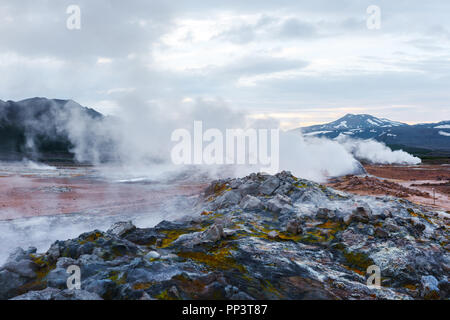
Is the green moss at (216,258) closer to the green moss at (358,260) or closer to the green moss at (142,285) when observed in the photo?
the green moss at (142,285)

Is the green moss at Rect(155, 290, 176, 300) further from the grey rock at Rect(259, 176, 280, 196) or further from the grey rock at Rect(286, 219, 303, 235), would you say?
the grey rock at Rect(259, 176, 280, 196)

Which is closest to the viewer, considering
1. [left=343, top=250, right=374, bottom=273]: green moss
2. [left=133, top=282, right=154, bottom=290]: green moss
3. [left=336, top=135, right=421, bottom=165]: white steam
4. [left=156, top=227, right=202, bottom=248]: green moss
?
[left=133, top=282, right=154, bottom=290]: green moss

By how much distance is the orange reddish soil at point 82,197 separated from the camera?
59.9 feet

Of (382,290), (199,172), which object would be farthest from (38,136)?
(382,290)

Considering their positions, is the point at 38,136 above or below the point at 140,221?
above

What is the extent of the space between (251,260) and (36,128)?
86701 mm

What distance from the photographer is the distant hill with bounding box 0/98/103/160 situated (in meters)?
66.2

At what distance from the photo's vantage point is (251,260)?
6293mm

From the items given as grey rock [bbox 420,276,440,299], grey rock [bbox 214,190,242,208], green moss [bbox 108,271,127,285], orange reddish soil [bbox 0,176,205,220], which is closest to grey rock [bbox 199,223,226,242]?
green moss [bbox 108,271,127,285]

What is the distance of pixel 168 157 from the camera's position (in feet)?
154

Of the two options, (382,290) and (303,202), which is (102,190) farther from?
(382,290)

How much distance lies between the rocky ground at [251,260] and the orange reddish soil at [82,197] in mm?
11177

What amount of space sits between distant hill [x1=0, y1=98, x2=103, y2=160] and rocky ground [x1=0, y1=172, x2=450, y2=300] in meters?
64.2
